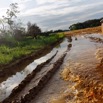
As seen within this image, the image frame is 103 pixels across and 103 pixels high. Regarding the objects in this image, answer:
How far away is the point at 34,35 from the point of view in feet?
208

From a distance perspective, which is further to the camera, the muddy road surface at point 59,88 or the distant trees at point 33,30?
the distant trees at point 33,30

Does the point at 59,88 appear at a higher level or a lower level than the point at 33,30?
lower

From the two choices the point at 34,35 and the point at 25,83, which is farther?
the point at 34,35

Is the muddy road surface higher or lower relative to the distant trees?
lower

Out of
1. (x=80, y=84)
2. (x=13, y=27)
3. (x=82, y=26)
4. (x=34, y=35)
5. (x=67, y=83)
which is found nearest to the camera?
(x=80, y=84)

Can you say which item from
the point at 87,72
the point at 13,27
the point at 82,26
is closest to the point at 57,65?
the point at 87,72

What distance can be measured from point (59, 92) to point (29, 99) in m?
1.53

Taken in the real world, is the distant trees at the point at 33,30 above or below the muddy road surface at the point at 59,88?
above

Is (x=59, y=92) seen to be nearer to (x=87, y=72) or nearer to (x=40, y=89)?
(x=40, y=89)

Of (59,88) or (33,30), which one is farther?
(33,30)

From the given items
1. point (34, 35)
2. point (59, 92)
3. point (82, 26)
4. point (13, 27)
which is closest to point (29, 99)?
point (59, 92)

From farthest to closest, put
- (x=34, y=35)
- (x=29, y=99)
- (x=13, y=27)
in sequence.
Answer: (x=13, y=27) < (x=34, y=35) < (x=29, y=99)

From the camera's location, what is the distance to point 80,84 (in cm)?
1357

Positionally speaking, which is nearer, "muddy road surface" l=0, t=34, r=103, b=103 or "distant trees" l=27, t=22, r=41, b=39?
"muddy road surface" l=0, t=34, r=103, b=103
